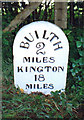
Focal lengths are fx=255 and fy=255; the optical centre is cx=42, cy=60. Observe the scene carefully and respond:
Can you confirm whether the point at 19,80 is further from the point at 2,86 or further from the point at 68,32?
the point at 68,32

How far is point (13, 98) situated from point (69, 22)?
61.1 inches

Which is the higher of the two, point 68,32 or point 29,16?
point 29,16

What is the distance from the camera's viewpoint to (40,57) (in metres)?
3.18

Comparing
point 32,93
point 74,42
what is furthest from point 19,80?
point 74,42

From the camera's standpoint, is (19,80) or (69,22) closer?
(19,80)

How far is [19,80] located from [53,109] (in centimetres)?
60

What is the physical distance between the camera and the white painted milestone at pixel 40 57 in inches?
123

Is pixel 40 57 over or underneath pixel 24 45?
underneath

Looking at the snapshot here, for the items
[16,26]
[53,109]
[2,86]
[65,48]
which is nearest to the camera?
[53,109]

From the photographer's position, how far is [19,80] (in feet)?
10.7

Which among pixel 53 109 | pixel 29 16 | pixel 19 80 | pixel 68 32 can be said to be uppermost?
pixel 29 16

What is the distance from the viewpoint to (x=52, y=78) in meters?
3.27

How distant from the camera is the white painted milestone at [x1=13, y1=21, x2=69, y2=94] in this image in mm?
3113

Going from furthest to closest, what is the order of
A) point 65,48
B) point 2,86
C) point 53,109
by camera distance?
point 2,86
point 65,48
point 53,109
